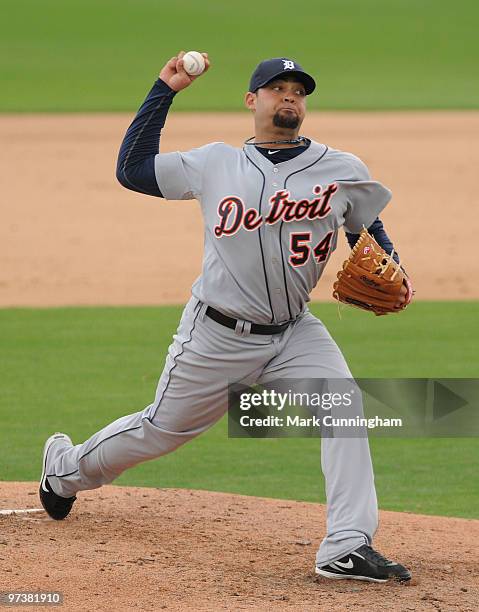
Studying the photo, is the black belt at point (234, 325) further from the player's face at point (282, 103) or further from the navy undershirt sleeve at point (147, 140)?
the player's face at point (282, 103)

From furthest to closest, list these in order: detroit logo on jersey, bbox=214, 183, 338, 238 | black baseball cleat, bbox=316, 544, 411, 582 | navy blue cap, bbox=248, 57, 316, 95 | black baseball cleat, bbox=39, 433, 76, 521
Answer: black baseball cleat, bbox=39, 433, 76, 521 < navy blue cap, bbox=248, 57, 316, 95 < detroit logo on jersey, bbox=214, 183, 338, 238 < black baseball cleat, bbox=316, 544, 411, 582

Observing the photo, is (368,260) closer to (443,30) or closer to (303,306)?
(303,306)

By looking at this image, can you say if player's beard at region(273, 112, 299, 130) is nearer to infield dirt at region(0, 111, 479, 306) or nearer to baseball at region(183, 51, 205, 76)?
baseball at region(183, 51, 205, 76)

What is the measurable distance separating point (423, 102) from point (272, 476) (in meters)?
24.6

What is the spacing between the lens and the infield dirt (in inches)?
501

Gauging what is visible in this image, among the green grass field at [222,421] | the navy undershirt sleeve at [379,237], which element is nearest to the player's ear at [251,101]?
the navy undershirt sleeve at [379,237]

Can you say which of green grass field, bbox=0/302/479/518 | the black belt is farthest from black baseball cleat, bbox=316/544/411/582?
green grass field, bbox=0/302/479/518

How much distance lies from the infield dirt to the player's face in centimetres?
703

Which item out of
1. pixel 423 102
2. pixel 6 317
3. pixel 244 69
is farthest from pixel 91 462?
pixel 244 69

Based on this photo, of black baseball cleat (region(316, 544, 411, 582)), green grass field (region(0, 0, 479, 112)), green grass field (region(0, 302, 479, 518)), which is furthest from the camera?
green grass field (region(0, 0, 479, 112))

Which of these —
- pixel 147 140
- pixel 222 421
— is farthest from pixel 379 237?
pixel 222 421

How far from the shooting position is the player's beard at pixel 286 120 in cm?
457

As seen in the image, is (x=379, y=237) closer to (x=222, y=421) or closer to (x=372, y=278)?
(x=372, y=278)

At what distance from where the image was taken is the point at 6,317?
10.7 meters
